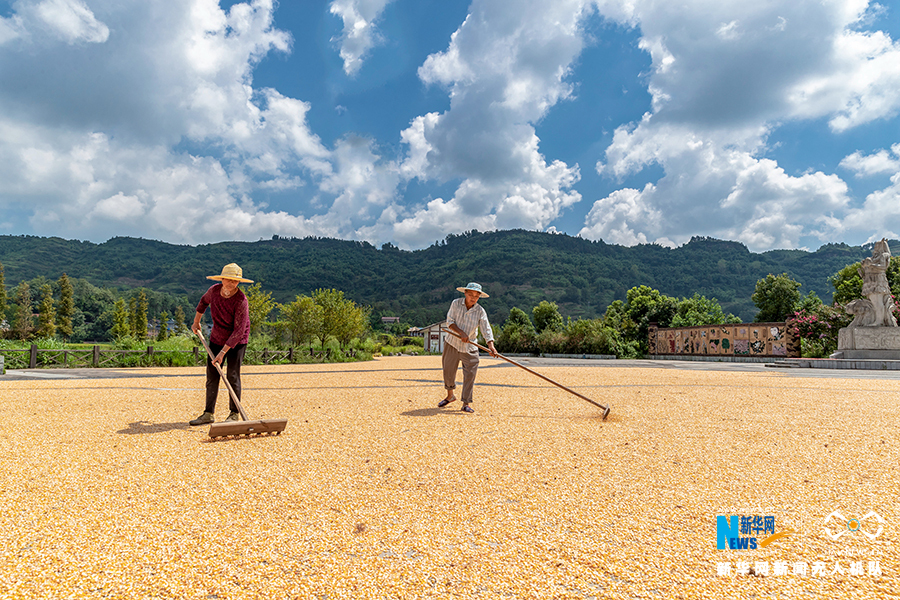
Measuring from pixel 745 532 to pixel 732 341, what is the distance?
33234mm

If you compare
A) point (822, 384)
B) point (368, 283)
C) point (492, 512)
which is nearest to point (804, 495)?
point (492, 512)

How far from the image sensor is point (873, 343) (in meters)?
20.6

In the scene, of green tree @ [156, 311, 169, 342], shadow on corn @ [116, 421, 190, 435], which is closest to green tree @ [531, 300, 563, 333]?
green tree @ [156, 311, 169, 342]

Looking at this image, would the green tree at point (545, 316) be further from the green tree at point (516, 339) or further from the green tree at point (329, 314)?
the green tree at point (329, 314)

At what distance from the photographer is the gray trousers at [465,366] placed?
6680 millimetres

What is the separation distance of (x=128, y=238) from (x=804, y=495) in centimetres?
21490

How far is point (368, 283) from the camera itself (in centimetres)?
14575

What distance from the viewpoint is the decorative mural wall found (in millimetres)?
Answer: 27734

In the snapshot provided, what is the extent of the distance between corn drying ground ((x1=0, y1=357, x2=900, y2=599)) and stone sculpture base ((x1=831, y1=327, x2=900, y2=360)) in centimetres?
1972

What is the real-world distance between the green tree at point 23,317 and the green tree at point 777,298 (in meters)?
92.6

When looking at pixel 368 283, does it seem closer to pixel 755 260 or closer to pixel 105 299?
pixel 105 299

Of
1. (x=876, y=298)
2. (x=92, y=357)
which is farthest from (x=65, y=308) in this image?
(x=876, y=298)

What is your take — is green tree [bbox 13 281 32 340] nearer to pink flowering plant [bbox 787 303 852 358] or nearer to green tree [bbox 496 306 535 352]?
green tree [bbox 496 306 535 352]

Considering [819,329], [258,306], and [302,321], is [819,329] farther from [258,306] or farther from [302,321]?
[258,306]
